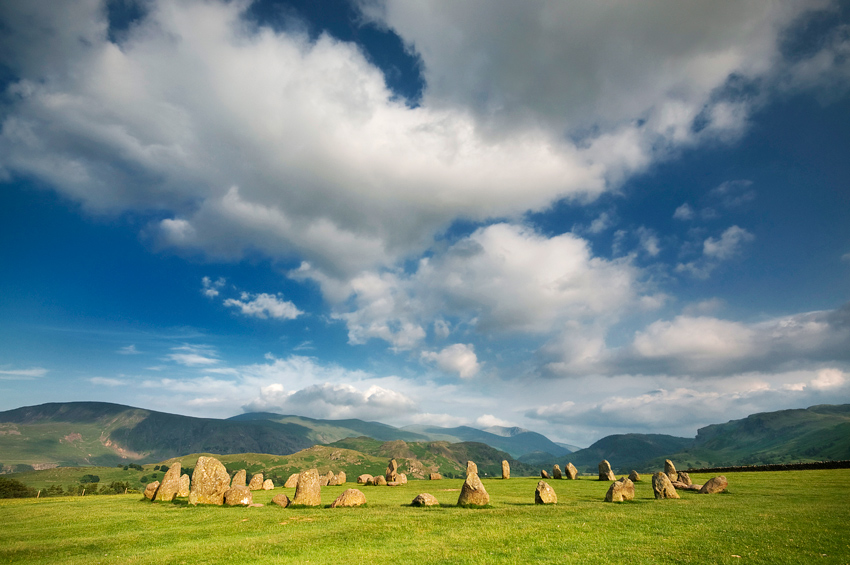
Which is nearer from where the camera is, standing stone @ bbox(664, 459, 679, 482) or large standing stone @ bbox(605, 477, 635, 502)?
large standing stone @ bbox(605, 477, 635, 502)

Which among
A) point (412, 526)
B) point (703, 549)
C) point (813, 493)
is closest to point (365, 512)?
point (412, 526)

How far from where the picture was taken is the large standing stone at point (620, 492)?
29.8 m

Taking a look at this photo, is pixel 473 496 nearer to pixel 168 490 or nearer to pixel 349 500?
pixel 349 500

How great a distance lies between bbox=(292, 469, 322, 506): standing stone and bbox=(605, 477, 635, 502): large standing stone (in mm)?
22117

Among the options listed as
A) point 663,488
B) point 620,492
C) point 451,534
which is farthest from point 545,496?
point 451,534

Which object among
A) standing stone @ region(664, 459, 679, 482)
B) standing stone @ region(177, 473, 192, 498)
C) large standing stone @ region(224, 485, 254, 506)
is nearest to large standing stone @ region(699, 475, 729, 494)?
standing stone @ region(664, 459, 679, 482)

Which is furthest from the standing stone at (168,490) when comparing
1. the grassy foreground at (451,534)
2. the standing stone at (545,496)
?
the standing stone at (545,496)

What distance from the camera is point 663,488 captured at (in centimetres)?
3122

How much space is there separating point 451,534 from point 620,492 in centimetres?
1907

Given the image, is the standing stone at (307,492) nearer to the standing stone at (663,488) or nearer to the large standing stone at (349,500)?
the large standing stone at (349,500)

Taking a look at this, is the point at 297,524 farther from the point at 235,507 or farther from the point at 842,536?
the point at 842,536

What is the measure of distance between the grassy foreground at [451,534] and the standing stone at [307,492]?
202 centimetres

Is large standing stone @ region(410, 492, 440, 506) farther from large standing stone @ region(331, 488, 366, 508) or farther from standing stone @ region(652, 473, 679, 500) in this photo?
standing stone @ region(652, 473, 679, 500)

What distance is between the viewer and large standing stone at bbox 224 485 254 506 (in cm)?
3069
